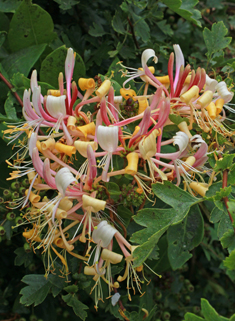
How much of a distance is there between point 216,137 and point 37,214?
0.45m

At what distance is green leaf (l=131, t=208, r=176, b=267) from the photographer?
55cm

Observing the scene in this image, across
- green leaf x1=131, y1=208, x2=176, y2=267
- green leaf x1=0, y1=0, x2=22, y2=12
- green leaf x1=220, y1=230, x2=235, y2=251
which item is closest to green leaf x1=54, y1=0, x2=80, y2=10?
green leaf x1=0, y1=0, x2=22, y2=12

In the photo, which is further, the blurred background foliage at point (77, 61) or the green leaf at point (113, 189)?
the blurred background foliage at point (77, 61)

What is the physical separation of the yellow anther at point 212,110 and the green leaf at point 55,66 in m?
0.38

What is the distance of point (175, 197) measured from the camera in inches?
24.8

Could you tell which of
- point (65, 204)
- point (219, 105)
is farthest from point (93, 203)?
point (219, 105)

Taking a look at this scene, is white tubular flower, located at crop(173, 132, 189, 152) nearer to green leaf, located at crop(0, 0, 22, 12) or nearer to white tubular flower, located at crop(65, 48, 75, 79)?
white tubular flower, located at crop(65, 48, 75, 79)

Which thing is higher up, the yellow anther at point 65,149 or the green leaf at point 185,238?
the yellow anther at point 65,149

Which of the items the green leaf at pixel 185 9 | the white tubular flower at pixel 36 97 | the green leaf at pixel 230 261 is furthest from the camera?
the green leaf at pixel 185 9

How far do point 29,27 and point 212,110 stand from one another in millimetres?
607

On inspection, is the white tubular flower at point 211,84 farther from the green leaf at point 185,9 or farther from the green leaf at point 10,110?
the green leaf at point 10,110

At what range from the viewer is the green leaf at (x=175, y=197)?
62cm

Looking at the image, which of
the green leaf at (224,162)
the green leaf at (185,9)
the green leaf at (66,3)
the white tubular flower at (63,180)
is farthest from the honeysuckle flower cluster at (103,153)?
the green leaf at (66,3)

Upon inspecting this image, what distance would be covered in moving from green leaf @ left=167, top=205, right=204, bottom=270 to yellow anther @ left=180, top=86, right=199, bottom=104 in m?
0.33
